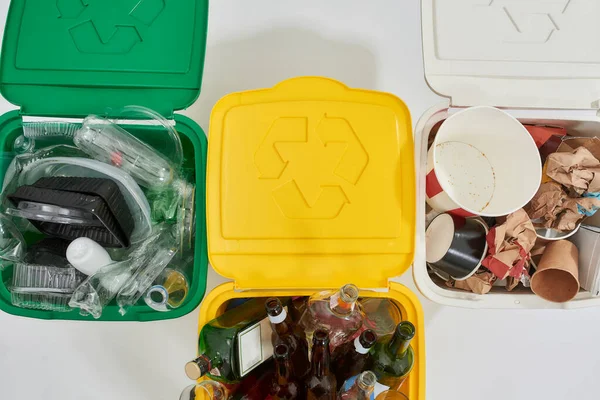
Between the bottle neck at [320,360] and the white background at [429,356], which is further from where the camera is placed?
the white background at [429,356]

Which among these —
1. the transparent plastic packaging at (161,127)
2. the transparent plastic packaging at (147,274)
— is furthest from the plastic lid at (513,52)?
the transparent plastic packaging at (147,274)

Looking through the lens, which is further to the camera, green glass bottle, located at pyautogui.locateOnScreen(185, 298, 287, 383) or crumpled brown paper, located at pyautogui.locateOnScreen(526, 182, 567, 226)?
crumpled brown paper, located at pyautogui.locateOnScreen(526, 182, 567, 226)

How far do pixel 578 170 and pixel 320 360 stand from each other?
26.1 inches

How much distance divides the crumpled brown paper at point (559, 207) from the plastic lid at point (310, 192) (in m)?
0.30

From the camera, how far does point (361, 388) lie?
25.7 inches

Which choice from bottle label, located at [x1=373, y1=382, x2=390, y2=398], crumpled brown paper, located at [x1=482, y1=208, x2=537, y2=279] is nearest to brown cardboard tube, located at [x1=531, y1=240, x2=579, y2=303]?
crumpled brown paper, located at [x1=482, y1=208, x2=537, y2=279]

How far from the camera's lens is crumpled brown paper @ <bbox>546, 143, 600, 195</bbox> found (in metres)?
0.89

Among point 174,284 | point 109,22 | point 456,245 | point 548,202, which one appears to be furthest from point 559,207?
point 109,22

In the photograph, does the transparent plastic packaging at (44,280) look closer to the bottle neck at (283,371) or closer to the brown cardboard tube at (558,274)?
the bottle neck at (283,371)

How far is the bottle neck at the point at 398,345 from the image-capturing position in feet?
2.32

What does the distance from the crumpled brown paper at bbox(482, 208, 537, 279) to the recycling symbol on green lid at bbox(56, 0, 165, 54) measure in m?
0.87

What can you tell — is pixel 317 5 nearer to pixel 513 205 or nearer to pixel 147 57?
pixel 147 57

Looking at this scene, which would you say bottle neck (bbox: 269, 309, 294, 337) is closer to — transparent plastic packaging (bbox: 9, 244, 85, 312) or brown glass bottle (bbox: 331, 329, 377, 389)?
brown glass bottle (bbox: 331, 329, 377, 389)

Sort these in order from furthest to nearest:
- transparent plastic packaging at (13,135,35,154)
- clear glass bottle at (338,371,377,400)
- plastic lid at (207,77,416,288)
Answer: transparent plastic packaging at (13,135,35,154), plastic lid at (207,77,416,288), clear glass bottle at (338,371,377,400)
